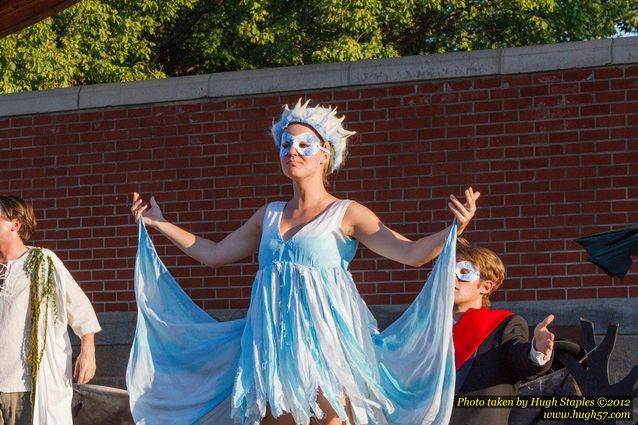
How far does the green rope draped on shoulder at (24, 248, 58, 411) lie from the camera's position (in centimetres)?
630

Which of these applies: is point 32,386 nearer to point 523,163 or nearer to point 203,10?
point 523,163

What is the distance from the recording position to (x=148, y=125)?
9758mm

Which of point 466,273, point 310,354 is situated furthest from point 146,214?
point 466,273

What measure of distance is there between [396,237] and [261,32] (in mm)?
13676

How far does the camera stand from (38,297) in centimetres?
639

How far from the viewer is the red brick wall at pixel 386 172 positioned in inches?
335

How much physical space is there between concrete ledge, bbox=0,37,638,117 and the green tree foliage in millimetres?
5900

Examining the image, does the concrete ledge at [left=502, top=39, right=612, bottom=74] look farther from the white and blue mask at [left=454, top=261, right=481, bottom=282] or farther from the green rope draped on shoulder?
the green rope draped on shoulder

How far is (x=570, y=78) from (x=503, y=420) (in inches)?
138

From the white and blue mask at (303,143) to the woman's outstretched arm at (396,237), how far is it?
338 mm

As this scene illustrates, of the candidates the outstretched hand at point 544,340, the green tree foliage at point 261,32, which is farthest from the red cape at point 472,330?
the green tree foliage at point 261,32

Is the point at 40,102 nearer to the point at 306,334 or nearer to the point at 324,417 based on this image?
the point at 306,334

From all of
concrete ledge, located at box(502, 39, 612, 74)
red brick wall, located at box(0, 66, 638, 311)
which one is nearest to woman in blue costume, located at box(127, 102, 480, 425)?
red brick wall, located at box(0, 66, 638, 311)

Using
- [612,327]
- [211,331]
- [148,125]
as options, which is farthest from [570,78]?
[211,331]
